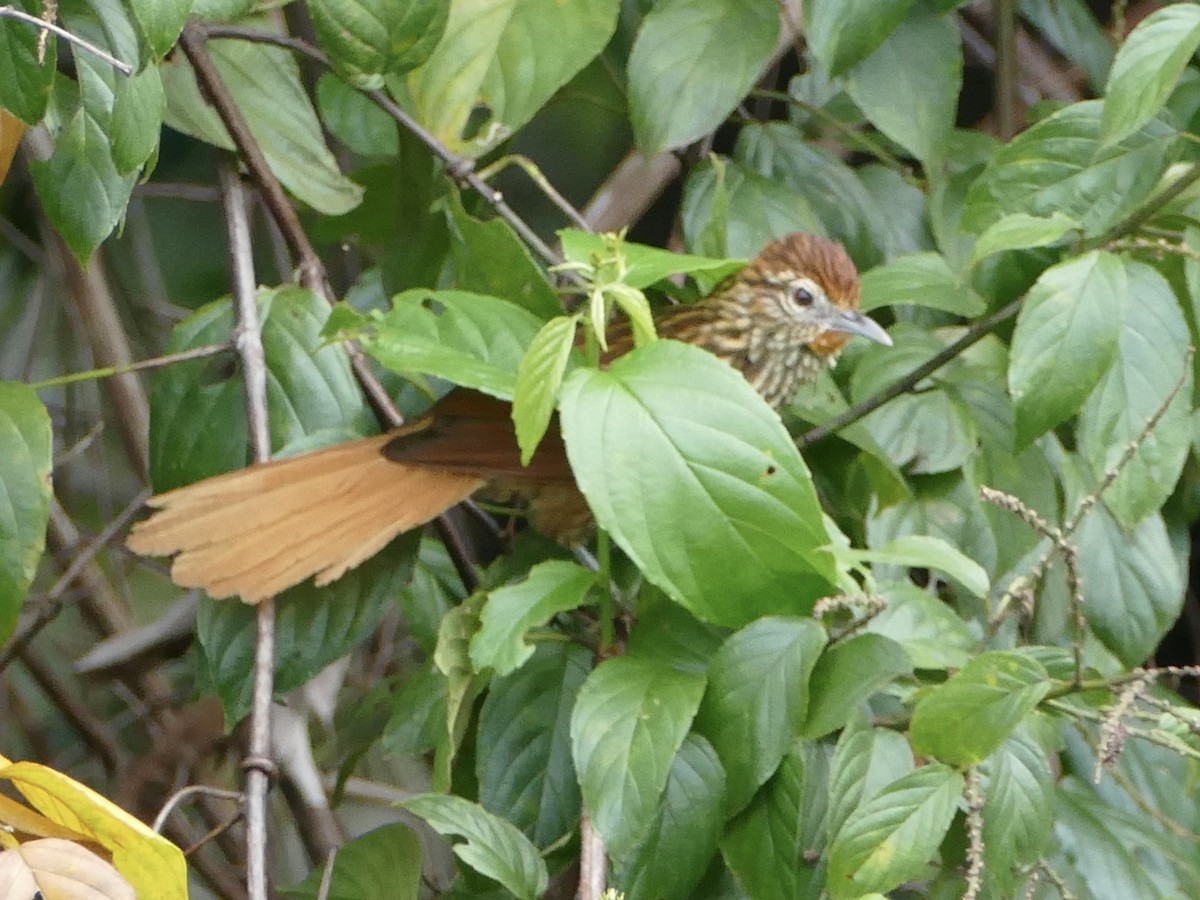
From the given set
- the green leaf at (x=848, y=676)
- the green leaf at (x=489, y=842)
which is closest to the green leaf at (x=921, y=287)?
the green leaf at (x=848, y=676)

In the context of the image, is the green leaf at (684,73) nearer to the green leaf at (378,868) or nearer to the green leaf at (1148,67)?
the green leaf at (1148,67)

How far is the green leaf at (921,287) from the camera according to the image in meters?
1.98

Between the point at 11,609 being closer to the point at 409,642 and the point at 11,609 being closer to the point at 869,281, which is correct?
the point at 869,281

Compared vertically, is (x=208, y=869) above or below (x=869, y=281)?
below

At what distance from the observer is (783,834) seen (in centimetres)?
156

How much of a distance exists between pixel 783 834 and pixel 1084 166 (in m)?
0.90

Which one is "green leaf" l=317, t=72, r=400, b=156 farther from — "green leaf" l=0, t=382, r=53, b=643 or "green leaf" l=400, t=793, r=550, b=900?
"green leaf" l=400, t=793, r=550, b=900

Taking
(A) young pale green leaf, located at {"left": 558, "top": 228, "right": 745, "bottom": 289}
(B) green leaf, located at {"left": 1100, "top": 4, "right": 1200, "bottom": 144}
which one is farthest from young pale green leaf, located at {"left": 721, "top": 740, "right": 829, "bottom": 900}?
(B) green leaf, located at {"left": 1100, "top": 4, "right": 1200, "bottom": 144}

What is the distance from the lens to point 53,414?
3441mm

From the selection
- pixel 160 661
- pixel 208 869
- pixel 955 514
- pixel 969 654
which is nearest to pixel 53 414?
pixel 160 661

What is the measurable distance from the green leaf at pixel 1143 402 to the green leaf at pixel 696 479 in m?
0.50

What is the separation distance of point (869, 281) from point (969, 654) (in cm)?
60

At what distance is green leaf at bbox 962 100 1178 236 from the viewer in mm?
1875

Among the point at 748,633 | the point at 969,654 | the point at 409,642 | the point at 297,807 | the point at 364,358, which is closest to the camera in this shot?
the point at 748,633
